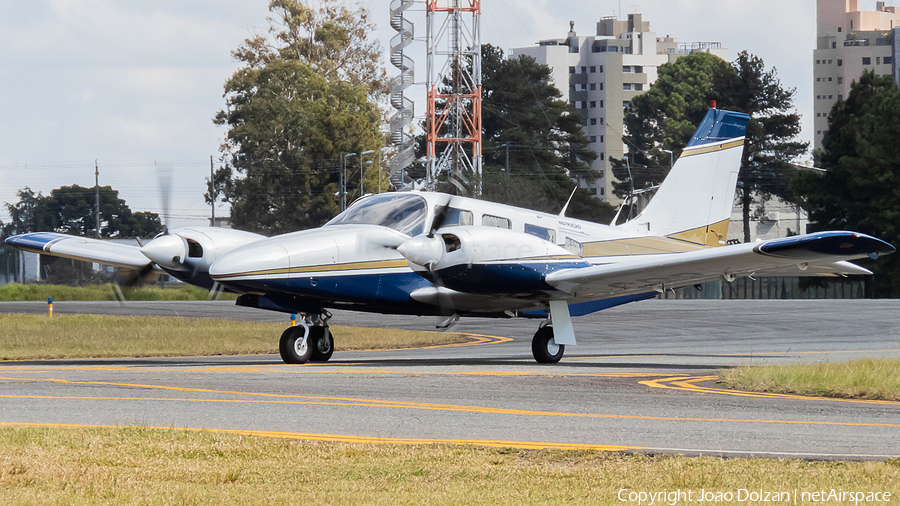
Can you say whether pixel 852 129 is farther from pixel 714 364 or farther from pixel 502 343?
pixel 714 364

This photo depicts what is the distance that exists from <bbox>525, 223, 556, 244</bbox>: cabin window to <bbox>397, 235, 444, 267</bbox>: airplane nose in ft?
9.78

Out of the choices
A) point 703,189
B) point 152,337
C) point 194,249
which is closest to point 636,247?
point 703,189

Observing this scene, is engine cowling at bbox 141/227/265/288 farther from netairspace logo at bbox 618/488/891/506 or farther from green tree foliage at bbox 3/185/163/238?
green tree foliage at bbox 3/185/163/238

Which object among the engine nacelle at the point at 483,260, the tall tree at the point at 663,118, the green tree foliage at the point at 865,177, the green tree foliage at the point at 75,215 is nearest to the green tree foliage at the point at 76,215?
the green tree foliage at the point at 75,215

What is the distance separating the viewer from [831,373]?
16078 mm

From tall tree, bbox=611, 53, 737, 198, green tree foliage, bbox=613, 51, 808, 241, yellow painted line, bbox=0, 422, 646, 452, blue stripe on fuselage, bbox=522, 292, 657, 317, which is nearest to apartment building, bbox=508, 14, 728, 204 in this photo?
tall tree, bbox=611, 53, 737, 198

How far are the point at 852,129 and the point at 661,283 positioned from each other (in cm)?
5391

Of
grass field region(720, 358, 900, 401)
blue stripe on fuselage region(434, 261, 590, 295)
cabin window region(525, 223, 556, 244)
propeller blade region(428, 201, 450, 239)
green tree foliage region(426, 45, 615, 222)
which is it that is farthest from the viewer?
green tree foliage region(426, 45, 615, 222)

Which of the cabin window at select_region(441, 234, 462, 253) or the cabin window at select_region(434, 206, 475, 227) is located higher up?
the cabin window at select_region(434, 206, 475, 227)

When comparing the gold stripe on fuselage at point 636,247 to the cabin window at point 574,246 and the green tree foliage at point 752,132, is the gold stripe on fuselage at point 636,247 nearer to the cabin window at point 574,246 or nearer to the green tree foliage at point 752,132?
the cabin window at point 574,246

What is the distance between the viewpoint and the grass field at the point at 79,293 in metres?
63.7

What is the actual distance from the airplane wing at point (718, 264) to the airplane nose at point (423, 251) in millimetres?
2420

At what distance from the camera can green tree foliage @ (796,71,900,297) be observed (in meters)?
63.3

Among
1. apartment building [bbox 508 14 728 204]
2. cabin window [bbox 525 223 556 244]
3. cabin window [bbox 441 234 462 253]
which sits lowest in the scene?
cabin window [bbox 441 234 462 253]
